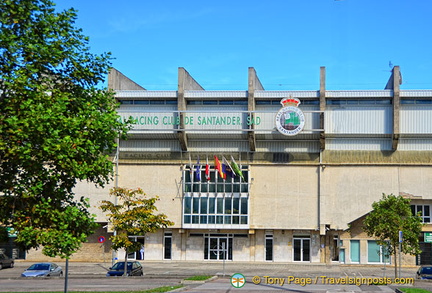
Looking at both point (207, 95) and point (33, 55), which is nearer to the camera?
point (33, 55)

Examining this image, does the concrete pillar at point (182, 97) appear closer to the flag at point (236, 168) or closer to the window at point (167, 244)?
the flag at point (236, 168)

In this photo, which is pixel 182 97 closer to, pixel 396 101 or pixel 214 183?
pixel 214 183

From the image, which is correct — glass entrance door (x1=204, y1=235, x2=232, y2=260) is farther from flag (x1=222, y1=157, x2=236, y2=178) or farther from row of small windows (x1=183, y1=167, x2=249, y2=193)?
flag (x1=222, y1=157, x2=236, y2=178)

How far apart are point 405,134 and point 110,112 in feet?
140

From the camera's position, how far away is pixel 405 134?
187 ft

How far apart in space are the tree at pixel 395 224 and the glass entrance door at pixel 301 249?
780 inches

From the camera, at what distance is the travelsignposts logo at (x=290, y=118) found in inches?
2237

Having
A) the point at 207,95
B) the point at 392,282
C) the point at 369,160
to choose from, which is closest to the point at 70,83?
the point at 392,282

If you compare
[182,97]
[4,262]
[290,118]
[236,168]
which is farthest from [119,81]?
[4,262]

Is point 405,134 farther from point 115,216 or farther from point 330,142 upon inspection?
point 115,216

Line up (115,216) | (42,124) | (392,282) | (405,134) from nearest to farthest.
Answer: (42,124) → (392,282) → (115,216) → (405,134)

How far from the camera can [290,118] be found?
187 feet

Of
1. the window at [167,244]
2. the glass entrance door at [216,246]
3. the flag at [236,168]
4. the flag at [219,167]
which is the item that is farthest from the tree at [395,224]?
the window at [167,244]

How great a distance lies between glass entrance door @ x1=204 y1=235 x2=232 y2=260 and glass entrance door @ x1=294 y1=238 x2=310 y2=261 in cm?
651
